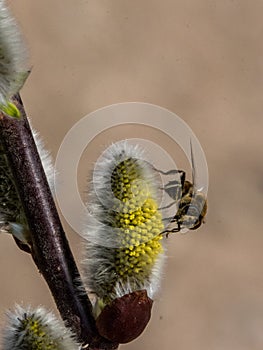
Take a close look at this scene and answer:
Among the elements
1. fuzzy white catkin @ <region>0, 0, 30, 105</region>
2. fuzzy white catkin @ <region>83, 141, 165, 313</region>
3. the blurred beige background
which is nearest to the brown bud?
fuzzy white catkin @ <region>83, 141, 165, 313</region>

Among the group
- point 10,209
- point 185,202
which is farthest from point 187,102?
point 10,209

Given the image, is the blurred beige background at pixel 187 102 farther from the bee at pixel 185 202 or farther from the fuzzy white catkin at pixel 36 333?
the fuzzy white catkin at pixel 36 333

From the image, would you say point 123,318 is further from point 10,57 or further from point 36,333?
point 10,57

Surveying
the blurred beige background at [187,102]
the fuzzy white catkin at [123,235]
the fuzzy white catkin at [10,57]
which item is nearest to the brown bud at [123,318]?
the fuzzy white catkin at [123,235]

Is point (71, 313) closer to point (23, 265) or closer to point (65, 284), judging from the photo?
point (65, 284)

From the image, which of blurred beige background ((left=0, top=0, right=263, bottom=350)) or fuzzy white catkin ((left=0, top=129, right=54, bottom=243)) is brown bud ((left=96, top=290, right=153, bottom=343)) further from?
blurred beige background ((left=0, top=0, right=263, bottom=350))

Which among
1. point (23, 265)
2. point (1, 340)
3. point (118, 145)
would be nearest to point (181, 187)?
point (118, 145)
